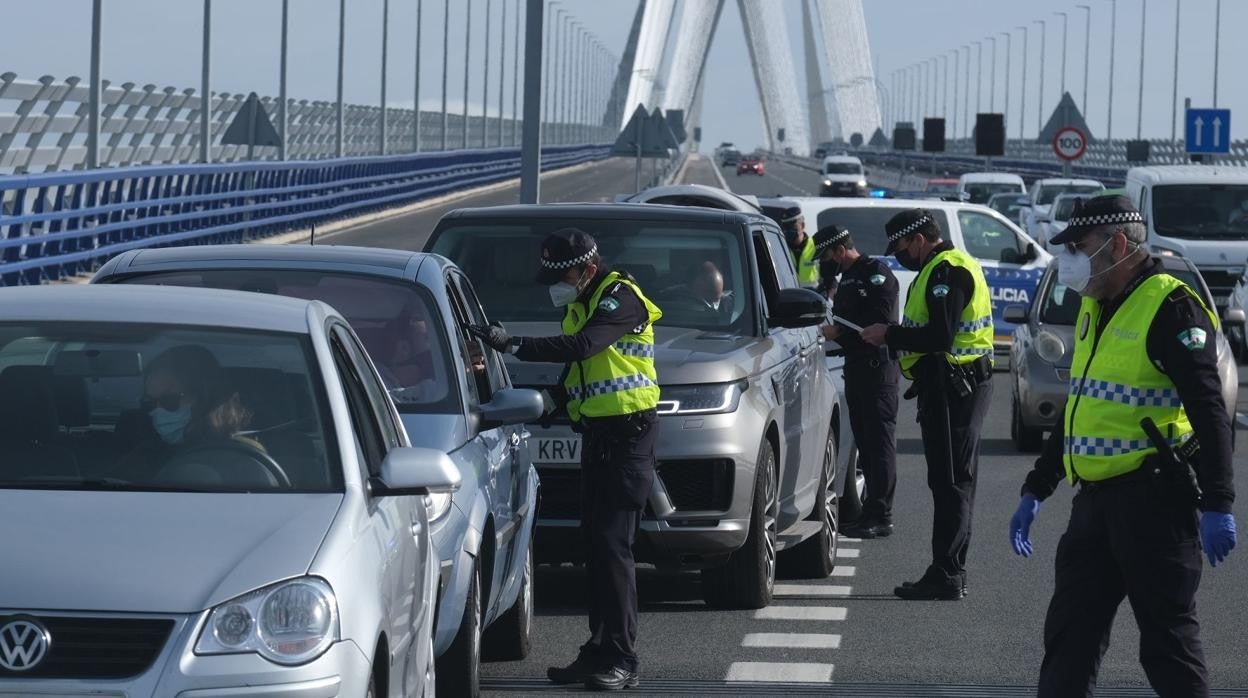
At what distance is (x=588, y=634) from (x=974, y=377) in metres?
2.36

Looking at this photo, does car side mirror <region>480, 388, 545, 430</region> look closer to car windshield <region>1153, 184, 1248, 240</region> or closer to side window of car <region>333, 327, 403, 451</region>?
side window of car <region>333, 327, 403, 451</region>

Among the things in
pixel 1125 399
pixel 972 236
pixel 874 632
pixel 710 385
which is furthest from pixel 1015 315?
pixel 1125 399

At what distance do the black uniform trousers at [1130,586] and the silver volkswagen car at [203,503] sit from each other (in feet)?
5.44

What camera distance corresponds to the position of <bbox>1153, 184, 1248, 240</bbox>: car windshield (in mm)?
29984

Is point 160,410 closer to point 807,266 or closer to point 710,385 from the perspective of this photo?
point 710,385

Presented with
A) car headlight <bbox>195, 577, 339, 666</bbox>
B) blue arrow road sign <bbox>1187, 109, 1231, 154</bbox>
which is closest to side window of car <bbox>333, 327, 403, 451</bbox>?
car headlight <bbox>195, 577, 339, 666</bbox>

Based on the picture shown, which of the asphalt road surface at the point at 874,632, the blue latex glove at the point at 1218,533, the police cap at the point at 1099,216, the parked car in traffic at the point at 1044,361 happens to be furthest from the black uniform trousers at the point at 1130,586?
the parked car in traffic at the point at 1044,361

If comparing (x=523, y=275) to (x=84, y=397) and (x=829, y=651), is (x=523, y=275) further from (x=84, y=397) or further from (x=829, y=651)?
(x=84, y=397)

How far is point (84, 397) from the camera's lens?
613 centimetres

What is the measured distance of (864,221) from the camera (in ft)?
77.0

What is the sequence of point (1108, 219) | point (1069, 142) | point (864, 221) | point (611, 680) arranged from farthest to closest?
1. point (1069, 142)
2. point (864, 221)
3. point (611, 680)
4. point (1108, 219)

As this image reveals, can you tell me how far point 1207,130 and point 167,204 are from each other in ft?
69.3

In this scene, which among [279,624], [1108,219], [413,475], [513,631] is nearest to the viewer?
[279,624]

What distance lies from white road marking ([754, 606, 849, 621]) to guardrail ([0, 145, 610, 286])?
1602 centimetres
